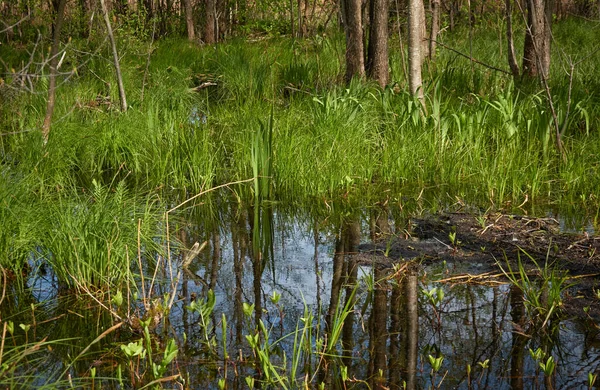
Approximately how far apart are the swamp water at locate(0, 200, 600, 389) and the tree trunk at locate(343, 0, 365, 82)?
164 inches

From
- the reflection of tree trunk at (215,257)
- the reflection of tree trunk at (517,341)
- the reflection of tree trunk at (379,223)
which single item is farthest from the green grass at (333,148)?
the reflection of tree trunk at (517,341)

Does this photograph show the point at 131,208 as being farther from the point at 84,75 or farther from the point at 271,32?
the point at 271,32

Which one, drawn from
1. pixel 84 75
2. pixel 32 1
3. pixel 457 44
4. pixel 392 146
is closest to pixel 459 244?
pixel 392 146

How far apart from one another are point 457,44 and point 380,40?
4.03 meters

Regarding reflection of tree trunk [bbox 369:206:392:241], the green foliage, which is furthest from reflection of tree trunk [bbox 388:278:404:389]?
the green foliage

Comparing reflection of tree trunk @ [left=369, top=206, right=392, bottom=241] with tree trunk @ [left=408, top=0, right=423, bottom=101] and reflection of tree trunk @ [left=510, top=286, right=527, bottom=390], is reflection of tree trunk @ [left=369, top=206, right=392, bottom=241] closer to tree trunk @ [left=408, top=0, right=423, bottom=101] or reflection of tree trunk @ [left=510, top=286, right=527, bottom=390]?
reflection of tree trunk @ [left=510, top=286, right=527, bottom=390]

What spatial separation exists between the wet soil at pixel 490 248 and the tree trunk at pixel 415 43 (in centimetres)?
187

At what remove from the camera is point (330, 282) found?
3.93 m

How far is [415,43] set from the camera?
628 centimetres

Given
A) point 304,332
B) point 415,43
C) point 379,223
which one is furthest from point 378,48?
point 304,332

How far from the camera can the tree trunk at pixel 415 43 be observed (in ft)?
20.3

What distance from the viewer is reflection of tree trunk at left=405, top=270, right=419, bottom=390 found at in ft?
9.46

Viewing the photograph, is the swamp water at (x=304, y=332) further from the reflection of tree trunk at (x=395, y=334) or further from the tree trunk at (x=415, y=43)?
the tree trunk at (x=415, y=43)

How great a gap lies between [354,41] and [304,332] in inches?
217
